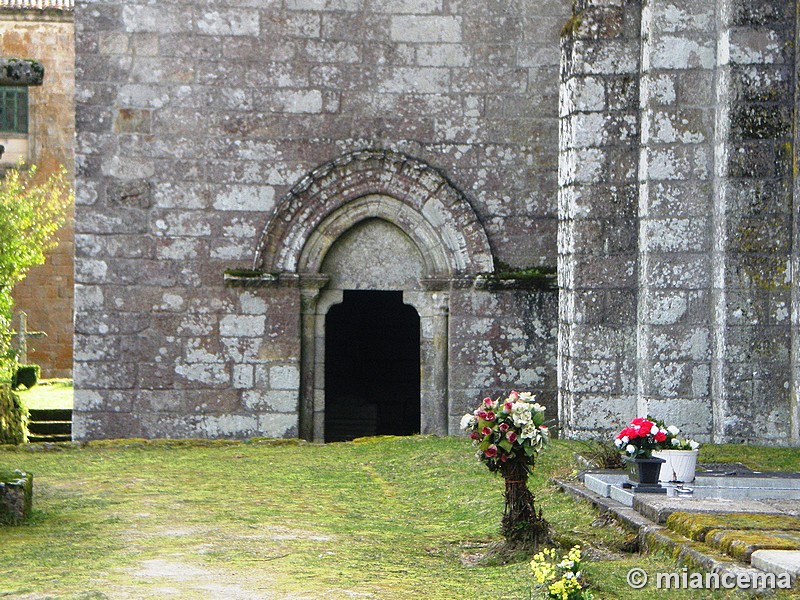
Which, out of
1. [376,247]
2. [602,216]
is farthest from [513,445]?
[376,247]

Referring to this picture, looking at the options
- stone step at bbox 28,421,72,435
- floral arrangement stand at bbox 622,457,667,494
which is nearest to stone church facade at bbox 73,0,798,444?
stone step at bbox 28,421,72,435

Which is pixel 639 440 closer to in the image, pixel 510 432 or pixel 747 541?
pixel 510 432

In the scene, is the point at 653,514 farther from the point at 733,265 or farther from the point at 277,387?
the point at 277,387

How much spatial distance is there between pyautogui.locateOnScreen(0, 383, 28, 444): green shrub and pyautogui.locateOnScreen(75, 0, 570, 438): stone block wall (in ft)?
6.19

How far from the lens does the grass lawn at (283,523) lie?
5609mm

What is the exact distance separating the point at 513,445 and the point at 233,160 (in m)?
6.38

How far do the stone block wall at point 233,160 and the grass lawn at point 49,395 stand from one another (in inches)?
208

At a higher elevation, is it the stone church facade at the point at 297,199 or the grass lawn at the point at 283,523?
the stone church facade at the point at 297,199

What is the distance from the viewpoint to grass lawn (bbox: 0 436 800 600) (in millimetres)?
5609

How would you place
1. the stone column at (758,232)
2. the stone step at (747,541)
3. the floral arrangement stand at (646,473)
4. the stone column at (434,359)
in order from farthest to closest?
the stone column at (434,359), the stone column at (758,232), the floral arrangement stand at (646,473), the stone step at (747,541)

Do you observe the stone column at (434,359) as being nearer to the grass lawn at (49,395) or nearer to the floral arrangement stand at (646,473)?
the floral arrangement stand at (646,473)

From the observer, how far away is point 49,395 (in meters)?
19.3

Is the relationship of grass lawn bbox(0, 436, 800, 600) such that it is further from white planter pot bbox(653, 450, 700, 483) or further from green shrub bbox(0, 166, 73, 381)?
green shrub bbox(0, 166, 73, 381)

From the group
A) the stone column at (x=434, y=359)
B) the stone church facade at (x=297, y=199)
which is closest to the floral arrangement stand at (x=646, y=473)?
the stone church facade at (x=297, y=199)
